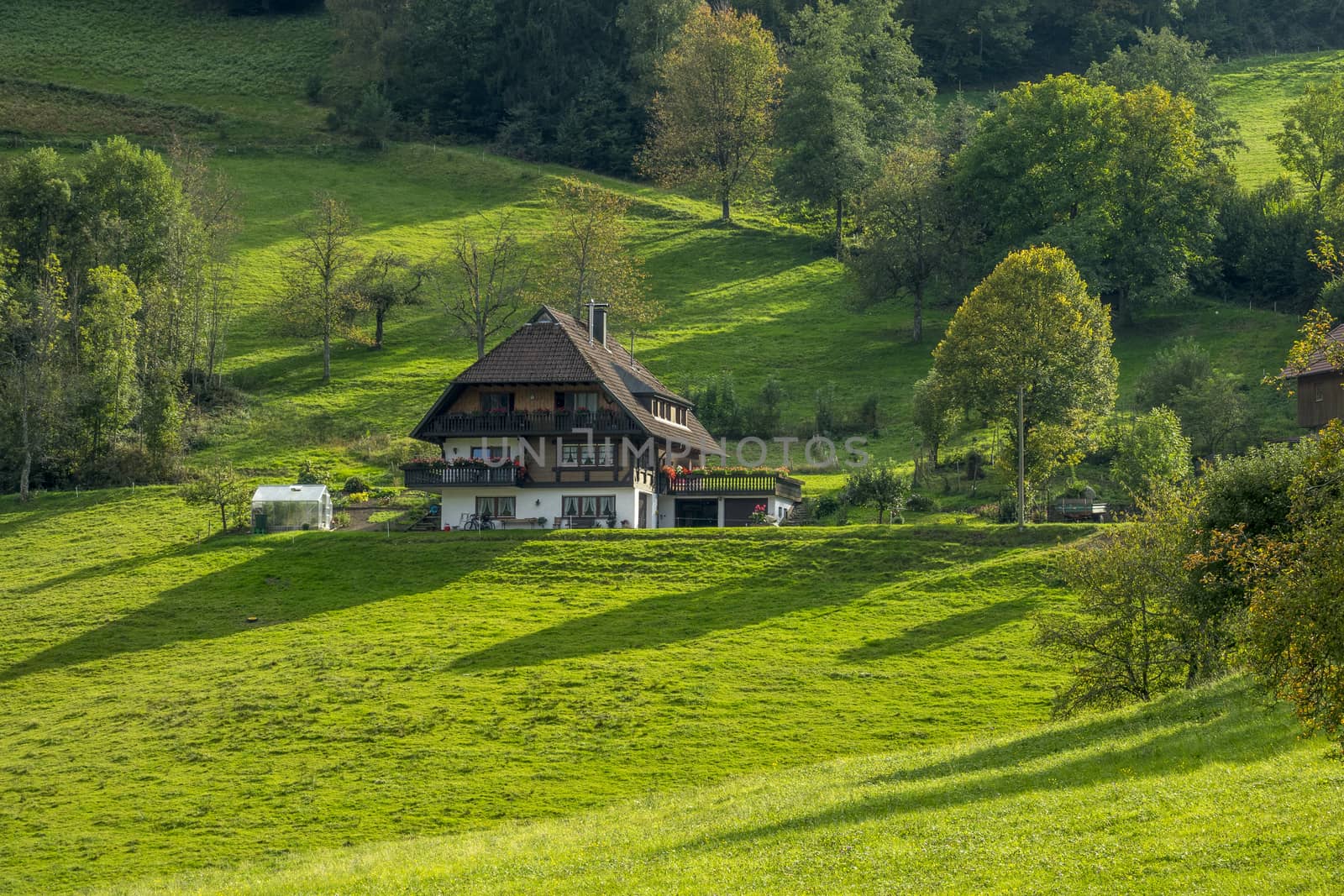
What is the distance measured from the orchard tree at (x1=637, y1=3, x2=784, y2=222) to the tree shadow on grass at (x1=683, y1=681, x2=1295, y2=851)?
99.5m

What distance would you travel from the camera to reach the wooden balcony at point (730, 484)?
70.4 m

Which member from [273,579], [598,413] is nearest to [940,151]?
[598,413]

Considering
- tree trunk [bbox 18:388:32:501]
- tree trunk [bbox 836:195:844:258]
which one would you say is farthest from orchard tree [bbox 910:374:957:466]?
tree trunk [bbox 18:388:32:501]

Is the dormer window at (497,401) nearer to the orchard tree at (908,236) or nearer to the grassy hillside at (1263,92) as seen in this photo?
the orchard tree at (908,236)

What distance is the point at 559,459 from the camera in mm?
69250

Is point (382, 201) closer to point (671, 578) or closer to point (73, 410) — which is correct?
point (73, 410)

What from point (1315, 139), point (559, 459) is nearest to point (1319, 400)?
point (559, 459)

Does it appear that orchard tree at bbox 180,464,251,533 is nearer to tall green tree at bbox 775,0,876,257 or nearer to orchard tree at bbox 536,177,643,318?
orchard tree at bbox 536,177,643,318

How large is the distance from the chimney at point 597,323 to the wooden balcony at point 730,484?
10221 mm

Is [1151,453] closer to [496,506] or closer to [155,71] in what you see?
[496,506]

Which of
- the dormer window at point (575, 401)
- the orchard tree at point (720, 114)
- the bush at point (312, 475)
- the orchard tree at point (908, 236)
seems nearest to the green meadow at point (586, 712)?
the bush at point (312, 475)

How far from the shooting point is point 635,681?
47594 mm

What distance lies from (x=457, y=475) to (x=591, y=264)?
3800 centimetres

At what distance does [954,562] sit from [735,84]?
79.0 meters
